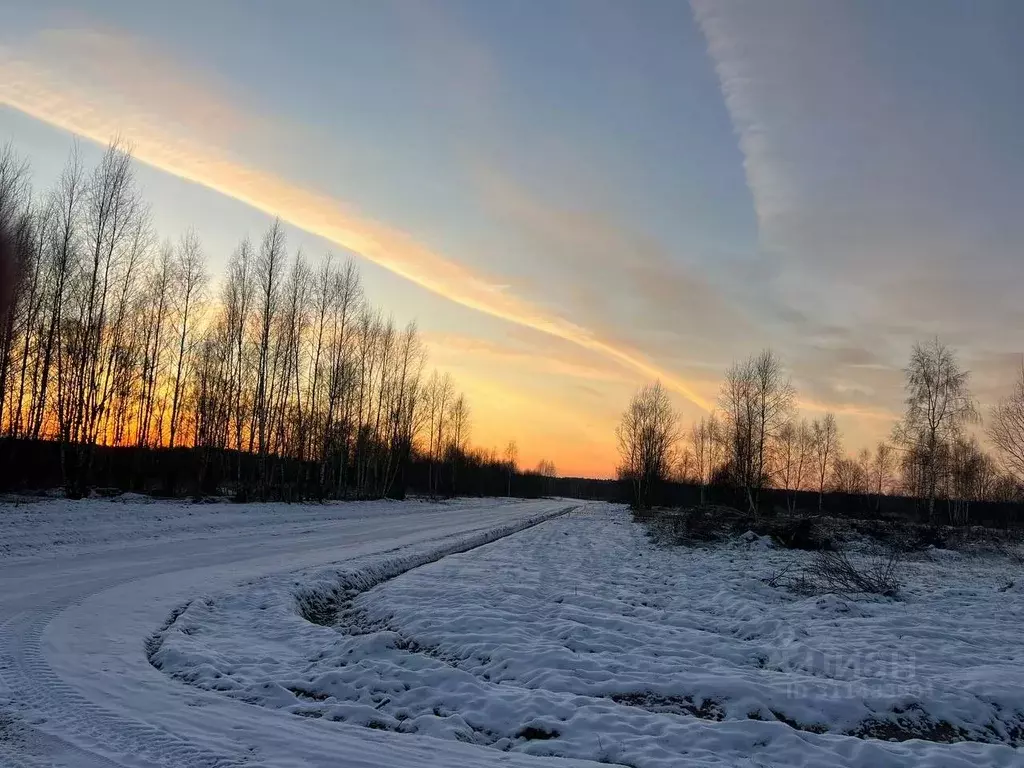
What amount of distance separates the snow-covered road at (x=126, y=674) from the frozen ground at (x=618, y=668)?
242 millimetres

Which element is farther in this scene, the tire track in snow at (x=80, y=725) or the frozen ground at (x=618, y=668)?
the frozen ground at (x=618, y=668)

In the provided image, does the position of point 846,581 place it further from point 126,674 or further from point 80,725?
point 80,725

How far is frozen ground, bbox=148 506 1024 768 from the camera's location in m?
5.49

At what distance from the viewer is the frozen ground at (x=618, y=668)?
549 cm

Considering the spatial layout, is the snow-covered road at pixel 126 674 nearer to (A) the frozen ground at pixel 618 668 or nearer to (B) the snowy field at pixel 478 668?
(B) the snowy field at pixel 478 668

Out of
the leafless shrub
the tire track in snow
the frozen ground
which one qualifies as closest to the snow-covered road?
the tire track in snow

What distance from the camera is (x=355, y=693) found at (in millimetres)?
6391

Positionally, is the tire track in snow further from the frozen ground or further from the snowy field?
the frozen ground

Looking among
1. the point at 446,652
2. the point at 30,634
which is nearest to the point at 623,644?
the point at 446,652

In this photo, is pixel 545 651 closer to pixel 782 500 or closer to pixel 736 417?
pixel 736 417

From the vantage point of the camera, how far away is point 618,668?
7.42m

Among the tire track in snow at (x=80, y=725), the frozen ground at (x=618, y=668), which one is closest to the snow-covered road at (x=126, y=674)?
the tire track in snow at (x=80, y=725)

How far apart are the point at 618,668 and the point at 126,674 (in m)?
5.33

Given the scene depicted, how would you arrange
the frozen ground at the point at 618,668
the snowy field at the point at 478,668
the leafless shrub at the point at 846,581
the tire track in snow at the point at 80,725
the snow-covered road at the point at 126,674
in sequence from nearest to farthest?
the tire track in snow at the point at 80,725 < the snow-covered road at the point at 126,674 < the snowy field at the point at 478,668 < the frozen ground at the point at 618,668 < the leafless shrub at the point at 846,581
